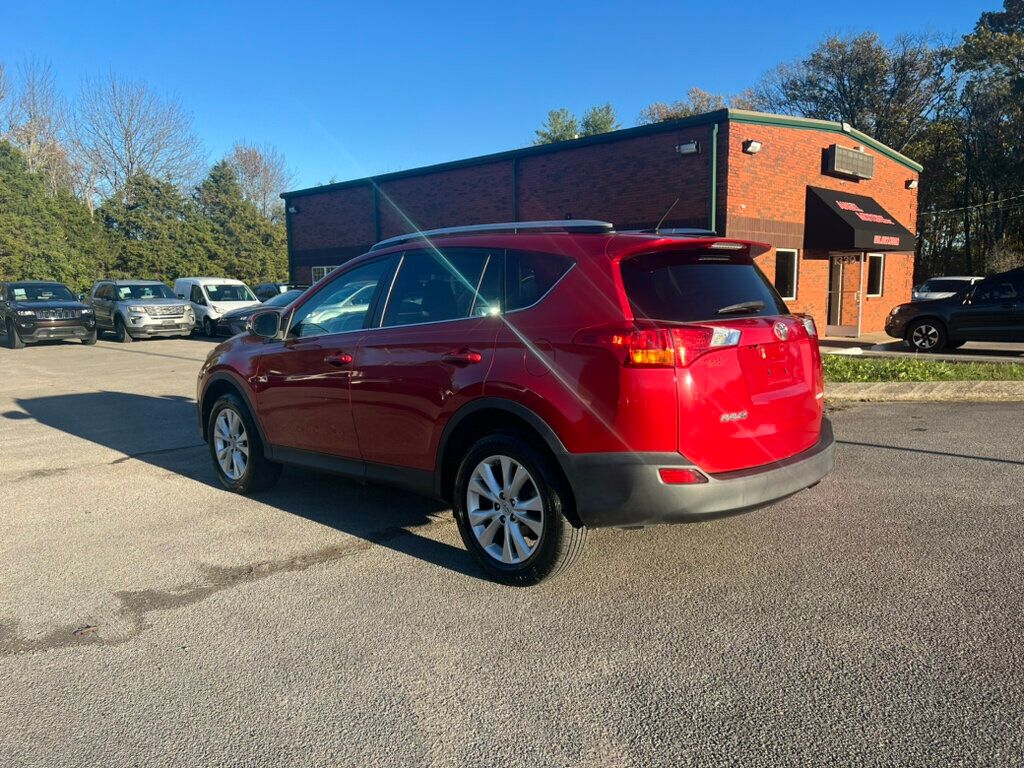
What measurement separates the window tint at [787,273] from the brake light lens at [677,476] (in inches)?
637

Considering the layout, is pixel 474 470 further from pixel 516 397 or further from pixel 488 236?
pixel 488 236

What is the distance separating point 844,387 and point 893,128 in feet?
118

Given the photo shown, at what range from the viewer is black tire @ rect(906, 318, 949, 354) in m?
14.9

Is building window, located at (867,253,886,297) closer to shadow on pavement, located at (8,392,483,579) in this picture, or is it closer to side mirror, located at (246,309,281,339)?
shadow on pavement, located at (8,392,483,579)

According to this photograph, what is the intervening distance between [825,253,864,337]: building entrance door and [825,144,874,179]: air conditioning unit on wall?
6.96ft

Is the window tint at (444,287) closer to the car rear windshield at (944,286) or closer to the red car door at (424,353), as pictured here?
the red car door at (424,353)

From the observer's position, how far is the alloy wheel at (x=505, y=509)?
3.79 meters

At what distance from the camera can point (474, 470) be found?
400 cm

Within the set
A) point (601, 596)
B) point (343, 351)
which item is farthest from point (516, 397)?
point (343, 351)

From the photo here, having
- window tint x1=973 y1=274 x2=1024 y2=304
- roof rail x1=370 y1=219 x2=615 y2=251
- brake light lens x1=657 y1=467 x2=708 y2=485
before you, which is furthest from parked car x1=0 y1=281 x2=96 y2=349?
window tint x1=973 y1=274 x2=1024 y2=304

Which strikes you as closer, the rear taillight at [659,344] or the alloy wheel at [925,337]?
the rear taillight at [659,344]

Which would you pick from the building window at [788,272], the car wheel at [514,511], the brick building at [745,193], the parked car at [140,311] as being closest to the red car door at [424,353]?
the car wheel at [514,511]

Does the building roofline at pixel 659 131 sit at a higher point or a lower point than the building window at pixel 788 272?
higher

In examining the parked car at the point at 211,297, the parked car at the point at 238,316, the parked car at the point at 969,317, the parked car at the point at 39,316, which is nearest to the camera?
the parked car at the point at 969,317
